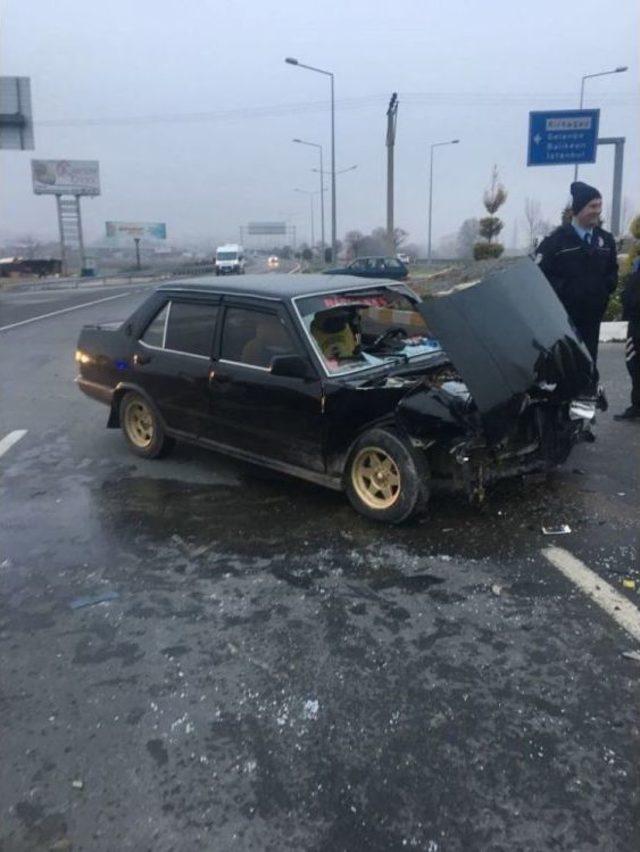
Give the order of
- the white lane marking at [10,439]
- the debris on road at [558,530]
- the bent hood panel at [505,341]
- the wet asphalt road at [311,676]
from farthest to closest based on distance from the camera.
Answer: the white lane marking at [10,439] < the debris on road at [558,530] < the bent hood panel at [505,341] < the wet asphalt road at [311,676]

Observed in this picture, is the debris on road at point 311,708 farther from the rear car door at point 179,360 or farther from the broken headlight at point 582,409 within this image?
the rear car door at point 179,360

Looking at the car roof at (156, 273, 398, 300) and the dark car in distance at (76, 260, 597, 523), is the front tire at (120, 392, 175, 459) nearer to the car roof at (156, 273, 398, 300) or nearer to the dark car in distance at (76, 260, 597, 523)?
the dark car in distance at (76, 260, 597, 523)

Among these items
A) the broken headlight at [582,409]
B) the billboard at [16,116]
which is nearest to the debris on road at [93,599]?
the broken headlight at [582,409]

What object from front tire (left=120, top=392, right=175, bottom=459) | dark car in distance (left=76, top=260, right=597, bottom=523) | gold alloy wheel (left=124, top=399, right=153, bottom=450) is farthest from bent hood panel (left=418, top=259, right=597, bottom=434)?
gold alloy wheel (left=124, top=399, right=153, bottom=450)

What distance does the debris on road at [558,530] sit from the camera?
452 cm

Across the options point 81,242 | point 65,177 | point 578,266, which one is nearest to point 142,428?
point 578,266

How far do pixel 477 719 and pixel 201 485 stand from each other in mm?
3281

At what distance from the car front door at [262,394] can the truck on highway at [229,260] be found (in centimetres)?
4793

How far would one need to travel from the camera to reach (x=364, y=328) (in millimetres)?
5664

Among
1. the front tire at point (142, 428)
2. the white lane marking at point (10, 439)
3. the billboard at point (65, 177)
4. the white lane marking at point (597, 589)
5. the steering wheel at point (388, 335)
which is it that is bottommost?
the white lane marking at point (10, 439)

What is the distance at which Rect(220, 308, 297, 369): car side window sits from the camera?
5035 mm

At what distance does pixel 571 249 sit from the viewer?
6.25 meters

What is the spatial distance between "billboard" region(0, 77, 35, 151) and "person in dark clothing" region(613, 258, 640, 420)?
22.0 m

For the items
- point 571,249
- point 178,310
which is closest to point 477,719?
point 178,310
